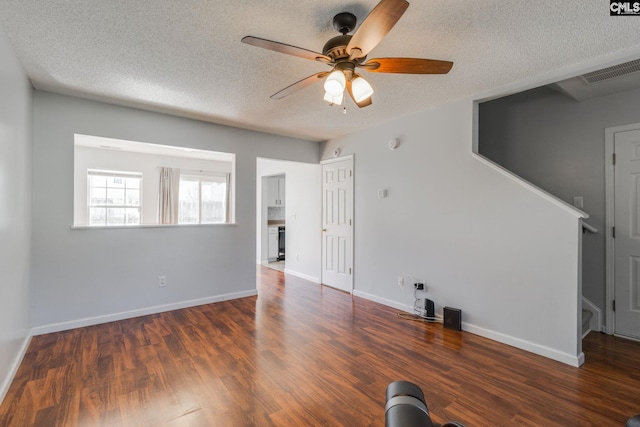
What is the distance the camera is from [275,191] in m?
7.59

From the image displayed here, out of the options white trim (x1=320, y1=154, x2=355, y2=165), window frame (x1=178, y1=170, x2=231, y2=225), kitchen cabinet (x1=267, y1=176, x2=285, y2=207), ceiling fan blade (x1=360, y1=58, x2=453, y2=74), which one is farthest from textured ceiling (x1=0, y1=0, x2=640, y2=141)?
kitchen cabinet (x1=267, y1=176, x2=285, y2=207)

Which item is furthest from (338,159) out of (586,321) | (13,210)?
(13,210)

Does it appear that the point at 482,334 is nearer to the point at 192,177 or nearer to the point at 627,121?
the point at 627,121

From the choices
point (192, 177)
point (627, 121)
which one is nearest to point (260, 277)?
point (192, 177)

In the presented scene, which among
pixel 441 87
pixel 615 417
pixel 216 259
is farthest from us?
pixel 216 259

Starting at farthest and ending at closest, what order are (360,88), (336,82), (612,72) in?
(612,72) → (360,88) → (336,82)

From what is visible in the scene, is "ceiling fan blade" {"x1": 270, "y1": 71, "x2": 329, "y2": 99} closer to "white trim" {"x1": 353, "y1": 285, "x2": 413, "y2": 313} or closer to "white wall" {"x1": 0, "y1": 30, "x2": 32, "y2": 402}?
"white wall" {"x1": 0, "y1": 30, "x2": 32, "y2": 402}

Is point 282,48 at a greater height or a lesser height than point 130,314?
greater

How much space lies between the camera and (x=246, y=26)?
6.22 ft

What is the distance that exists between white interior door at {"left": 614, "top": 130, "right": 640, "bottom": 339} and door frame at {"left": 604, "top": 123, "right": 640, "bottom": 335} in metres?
0.02

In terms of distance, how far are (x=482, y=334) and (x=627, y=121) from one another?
8.47ft

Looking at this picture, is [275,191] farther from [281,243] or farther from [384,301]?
[384,301]

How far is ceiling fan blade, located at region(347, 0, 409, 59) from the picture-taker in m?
1.33

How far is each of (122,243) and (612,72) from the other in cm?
517
